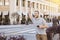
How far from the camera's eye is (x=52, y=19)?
10.3 ft

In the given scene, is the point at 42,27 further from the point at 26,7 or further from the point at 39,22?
the point at 26,7

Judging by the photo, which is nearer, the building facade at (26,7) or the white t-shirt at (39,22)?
the white t-shirt at (39,22)

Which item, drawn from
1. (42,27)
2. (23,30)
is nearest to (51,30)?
(42,27)

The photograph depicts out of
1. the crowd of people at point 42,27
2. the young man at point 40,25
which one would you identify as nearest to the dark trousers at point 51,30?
the crowd of people at point 42,27

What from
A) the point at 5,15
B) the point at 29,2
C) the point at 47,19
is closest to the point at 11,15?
the point at 5,15

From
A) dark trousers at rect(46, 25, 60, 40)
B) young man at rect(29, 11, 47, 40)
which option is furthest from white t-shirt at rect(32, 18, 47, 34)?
dark trousers at rect(46, 25, 60, 40)

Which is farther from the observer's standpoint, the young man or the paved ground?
the paved ground

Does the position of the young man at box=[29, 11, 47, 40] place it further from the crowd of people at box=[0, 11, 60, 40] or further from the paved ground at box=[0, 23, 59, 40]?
the paved ground at box=[0, 23, 59, 40]

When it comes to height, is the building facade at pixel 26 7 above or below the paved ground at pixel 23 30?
above

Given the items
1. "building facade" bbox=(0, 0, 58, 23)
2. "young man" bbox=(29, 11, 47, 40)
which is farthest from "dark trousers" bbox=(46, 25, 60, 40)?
"building facade" bbox=(0, 0, 58, 23)

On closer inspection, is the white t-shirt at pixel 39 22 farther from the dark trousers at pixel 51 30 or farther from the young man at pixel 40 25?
the dark trousers at pixel 51 30

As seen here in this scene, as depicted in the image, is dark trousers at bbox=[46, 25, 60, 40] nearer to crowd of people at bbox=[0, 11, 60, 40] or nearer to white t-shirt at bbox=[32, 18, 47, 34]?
crowd of people at bbox=[0, 11, 60, 40]

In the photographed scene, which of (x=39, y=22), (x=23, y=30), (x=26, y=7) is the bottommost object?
(x=23, y=30)

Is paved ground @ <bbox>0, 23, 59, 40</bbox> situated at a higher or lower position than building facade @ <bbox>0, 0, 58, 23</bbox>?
lower
